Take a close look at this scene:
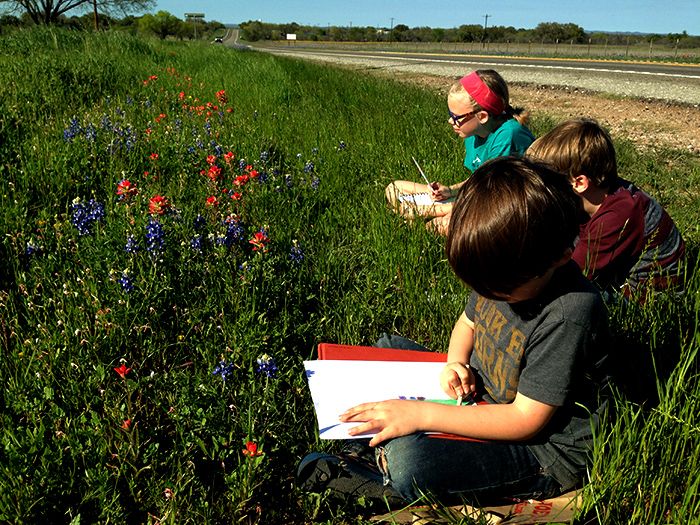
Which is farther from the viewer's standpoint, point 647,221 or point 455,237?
point 647,221

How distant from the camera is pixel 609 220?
2729mm

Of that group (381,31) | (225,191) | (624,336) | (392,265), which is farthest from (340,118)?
(381,31)

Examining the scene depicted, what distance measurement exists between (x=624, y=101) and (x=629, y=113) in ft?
5.33

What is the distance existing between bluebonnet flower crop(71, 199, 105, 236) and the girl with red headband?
185 cm

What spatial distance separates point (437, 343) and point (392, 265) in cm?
60

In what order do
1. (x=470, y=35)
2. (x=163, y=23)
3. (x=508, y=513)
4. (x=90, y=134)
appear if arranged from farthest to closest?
(x=163, y=23) < (x=470, y=35) < (x=90, y=134) < (x=508, y=513)

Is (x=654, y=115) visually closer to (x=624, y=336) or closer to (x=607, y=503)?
(x=624, y=336)

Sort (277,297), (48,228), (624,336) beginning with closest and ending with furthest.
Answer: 1. (624,336)
2. (277,297)
3. (48,228)

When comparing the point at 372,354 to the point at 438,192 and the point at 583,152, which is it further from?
the point at 438,192

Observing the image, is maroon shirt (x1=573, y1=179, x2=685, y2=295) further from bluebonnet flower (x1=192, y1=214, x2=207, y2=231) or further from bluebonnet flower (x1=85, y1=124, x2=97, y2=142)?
bluebonnet flower (x1=85, y1=124, x2=97, y2=142)

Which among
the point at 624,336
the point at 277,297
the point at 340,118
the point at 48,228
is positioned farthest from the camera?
the point at 340,118

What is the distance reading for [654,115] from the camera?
921cm

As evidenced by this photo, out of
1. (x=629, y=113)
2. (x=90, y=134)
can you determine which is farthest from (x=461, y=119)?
(x=629, y=113)

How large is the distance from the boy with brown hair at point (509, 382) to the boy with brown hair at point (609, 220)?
100cm
